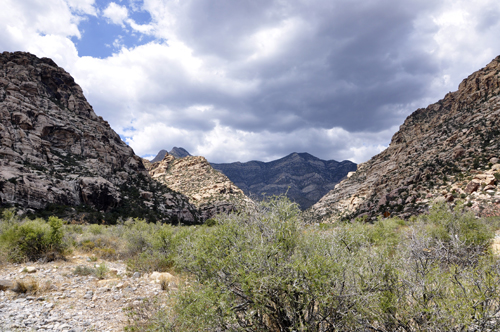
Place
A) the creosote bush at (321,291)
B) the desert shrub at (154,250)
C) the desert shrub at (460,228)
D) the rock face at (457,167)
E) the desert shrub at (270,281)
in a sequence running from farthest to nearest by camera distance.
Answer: the rock face at (457,167), the desert shrub at (154,250), the desert shrub at (460,228), the desert shrub at (270,281), the creosote bush at (321,291)

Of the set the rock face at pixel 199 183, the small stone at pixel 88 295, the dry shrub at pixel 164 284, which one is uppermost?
the rock face at pixel 199 183

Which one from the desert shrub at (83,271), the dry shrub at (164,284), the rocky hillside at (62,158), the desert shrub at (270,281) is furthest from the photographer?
the rocky hillside at (62,158)

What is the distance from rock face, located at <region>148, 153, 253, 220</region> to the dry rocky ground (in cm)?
4372

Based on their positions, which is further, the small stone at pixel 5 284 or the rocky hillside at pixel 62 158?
the rocky hillside at pixel 62 158

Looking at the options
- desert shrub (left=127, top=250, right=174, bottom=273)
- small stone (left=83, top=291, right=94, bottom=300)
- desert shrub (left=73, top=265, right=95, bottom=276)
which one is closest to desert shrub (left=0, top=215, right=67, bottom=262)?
desert shrub (left=73, top=265, right=95, bottom=276)

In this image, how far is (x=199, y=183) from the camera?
70.1 meters

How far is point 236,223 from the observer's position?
5285 mm

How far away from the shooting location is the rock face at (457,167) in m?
22.7

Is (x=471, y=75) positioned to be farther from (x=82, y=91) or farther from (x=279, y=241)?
Result: (x=82, y=91)

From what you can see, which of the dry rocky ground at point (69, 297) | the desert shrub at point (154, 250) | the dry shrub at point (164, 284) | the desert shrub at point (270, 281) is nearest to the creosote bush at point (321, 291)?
the desert shrub at point (270, 281)

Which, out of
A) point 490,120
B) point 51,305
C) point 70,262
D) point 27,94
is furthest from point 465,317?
point 27,94

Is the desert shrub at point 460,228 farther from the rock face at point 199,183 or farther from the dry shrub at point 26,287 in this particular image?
the rock face at point 199,183

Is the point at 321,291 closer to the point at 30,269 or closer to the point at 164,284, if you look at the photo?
the point at 164,284

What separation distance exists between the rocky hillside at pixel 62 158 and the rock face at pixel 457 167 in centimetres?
3546
